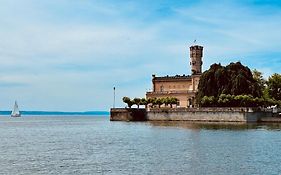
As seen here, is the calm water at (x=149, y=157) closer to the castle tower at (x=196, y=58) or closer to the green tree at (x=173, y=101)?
the green tree at (x=173, y=101)

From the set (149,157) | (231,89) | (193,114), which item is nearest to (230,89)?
(231,89)

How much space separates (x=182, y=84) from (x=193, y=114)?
2401cm

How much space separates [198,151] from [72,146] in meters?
12.3

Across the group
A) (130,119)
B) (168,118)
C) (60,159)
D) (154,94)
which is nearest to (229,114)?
(168,118)

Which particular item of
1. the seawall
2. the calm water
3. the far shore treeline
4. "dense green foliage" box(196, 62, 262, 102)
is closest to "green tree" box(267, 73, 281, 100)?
the far shore treeline

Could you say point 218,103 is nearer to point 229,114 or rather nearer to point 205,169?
point 229,114

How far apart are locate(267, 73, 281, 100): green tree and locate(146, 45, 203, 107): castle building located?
654 inches

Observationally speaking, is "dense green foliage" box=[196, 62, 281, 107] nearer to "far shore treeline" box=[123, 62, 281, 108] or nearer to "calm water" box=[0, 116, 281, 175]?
"far shore treeline" box=[123, 62, 281, 108]

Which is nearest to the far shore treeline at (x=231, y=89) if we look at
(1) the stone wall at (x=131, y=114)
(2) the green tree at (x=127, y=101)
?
(1) the stone wall at (x=131, y=114)

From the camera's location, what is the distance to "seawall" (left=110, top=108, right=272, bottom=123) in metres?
88.2

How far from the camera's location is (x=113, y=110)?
107 meters

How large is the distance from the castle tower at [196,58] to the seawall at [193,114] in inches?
819

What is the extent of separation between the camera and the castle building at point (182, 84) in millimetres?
112812

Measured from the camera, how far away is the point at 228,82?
3797 inches
